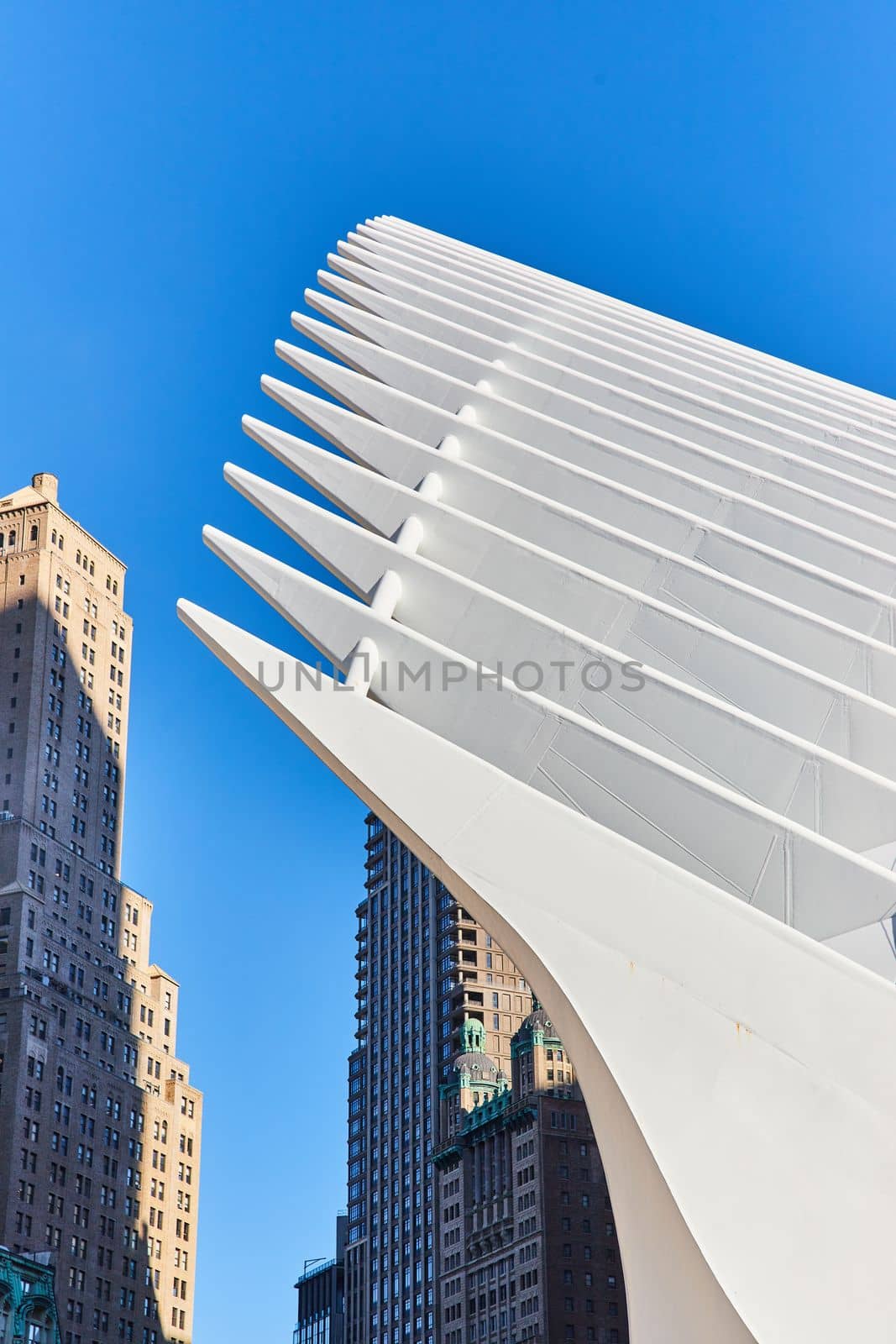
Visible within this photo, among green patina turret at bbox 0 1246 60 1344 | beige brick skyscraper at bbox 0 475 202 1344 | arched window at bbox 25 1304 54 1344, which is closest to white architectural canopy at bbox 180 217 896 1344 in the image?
green patina turret at bbox 0 1246 60 1344

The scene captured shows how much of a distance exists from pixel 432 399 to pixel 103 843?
392ft

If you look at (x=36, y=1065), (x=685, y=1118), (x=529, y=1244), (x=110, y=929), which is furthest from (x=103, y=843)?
(x=685, y=1118)

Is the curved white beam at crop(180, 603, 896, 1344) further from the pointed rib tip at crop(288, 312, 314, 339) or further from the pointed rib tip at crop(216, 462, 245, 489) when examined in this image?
the pointed rib tip at crop(288, 312, 314, 339)

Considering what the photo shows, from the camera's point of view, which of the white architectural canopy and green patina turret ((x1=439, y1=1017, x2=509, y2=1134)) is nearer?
the white architectural canopy

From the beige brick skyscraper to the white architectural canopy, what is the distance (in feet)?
325

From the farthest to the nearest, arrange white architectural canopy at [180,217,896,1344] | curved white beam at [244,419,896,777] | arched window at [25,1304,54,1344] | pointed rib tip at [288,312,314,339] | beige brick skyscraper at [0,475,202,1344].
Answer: beige brick skyscraper at [0,475,202,1344] → arched window at [25,1304,54,1344] → pointed rib tip at [288,312,314,339] → curved white beam at [244,419,896,777] → white architectural canopy at [180,217,896,1344]

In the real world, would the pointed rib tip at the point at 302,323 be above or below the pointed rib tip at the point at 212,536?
above

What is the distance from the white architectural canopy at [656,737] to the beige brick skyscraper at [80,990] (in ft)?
325

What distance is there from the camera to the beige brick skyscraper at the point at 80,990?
114000 mm

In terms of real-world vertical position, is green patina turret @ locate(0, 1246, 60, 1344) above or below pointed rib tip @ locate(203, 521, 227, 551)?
above

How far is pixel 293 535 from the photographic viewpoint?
16.4 metres

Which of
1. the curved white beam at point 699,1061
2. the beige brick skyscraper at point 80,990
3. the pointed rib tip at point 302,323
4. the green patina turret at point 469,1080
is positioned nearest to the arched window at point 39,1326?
the beige brick skyscraper at point 80,990

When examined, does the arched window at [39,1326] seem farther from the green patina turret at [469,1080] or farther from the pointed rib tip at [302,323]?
the pointed rib tip at [302,323]

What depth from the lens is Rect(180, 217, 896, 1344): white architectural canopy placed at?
10.5m
